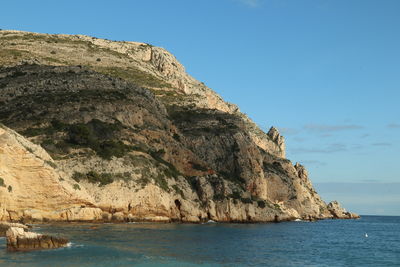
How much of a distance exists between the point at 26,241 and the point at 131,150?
48573 mm

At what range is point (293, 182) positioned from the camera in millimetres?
137375

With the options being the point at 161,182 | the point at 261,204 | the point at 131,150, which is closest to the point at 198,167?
the point at 261,204

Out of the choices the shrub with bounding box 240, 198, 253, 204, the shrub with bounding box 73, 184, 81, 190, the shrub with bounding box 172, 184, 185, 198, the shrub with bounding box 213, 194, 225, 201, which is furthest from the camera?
the shrub with bounding box 240, 198, 253, 204

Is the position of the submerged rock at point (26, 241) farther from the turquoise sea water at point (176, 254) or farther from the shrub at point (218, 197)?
the shrub at point (218, 197)

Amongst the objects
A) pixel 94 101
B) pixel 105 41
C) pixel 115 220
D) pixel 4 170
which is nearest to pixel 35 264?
pixel 4 170

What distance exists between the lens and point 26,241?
31.9 meters

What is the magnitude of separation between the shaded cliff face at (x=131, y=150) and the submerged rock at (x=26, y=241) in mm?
17563

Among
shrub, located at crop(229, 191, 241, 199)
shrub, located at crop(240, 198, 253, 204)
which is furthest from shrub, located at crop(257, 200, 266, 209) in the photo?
shrub, located at crop(229, 191, 241, 199)

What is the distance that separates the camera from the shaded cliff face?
6819 centimetres

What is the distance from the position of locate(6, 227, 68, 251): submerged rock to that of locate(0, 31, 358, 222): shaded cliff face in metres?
17.6

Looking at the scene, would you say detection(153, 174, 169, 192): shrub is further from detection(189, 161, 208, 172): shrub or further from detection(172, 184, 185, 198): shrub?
detection(189, 161, 208, 172): shrub

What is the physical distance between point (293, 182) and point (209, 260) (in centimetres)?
10713

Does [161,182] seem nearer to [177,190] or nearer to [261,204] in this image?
[177,190]

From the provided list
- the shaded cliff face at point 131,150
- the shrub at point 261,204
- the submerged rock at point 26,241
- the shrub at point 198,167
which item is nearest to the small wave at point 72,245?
the submerged rock at point 26,241
